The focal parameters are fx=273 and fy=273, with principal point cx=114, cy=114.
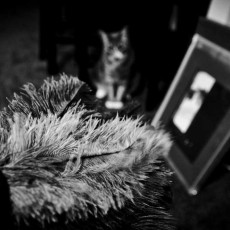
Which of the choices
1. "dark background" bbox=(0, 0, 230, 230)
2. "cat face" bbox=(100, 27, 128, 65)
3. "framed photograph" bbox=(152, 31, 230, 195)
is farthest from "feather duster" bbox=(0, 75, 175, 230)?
"cat face" bbox=(100, 27, 128, 65)

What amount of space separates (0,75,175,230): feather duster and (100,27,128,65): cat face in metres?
1.32

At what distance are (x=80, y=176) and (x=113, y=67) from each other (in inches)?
55.4

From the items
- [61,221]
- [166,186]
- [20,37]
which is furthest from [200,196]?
[20,37]

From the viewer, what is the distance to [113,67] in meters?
1.67

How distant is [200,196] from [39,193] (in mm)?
1138

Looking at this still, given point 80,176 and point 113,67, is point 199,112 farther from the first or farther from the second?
point 80,176

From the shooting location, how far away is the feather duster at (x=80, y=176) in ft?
0.87

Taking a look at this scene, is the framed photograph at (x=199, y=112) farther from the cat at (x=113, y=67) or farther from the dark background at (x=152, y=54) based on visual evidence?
the cat at (x=113, y=67)

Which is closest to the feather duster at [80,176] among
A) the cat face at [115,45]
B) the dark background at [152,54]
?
the dark background at [152,54]

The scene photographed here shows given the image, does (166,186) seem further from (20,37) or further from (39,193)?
(20,37)

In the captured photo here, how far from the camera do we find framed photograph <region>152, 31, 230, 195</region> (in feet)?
3.24

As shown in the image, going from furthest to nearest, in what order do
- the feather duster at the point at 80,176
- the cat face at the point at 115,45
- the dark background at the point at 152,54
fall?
the cat face at the point at 115,45 → the dark background at the point at 152,54 → the feather duster at the point at 80,176

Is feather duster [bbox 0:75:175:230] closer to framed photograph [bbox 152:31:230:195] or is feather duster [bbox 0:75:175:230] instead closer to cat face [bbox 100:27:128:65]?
framed photograph [bbox 152:31:230:195]

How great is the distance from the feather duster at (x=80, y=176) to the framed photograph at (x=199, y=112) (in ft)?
2.12
